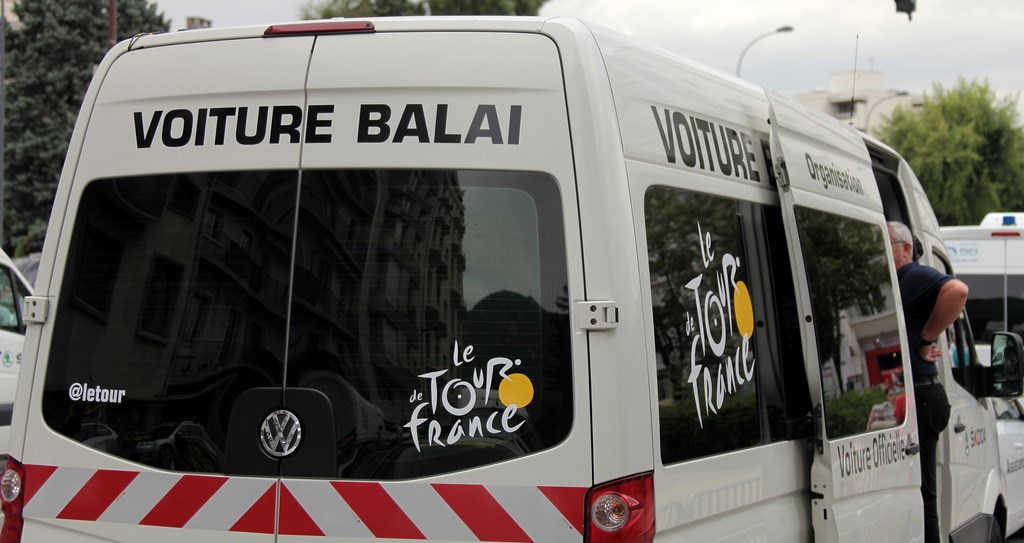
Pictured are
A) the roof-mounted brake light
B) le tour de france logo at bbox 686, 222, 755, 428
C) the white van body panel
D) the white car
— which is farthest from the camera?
the white car

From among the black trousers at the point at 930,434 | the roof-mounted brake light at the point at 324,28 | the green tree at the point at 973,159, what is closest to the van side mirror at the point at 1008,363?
the black trousers at the point at 930,434

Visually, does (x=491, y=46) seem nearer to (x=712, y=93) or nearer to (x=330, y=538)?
(x=712, y=93)

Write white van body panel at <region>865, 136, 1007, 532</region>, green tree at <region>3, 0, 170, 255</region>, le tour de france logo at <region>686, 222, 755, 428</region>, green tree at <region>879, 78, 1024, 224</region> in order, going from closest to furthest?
1. le tour de france logo at <region>686, 222, 755, 428</region>
2. white van body panel at <region>865, 136, 1007, 532</region>
3. green tree at <region>3, 0, 170, 255</region>
4. green tree at <region>879, 78, 1024, 224</region>

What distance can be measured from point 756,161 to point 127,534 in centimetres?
236

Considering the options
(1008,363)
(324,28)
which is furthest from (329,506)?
(1008,363)

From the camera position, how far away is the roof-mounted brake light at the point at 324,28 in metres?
3.42

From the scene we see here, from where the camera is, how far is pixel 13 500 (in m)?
3.57

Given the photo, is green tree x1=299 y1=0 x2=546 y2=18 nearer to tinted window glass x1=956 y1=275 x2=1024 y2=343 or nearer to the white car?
tinted window glass x1=956 y1=275 x2=1024 y2=343

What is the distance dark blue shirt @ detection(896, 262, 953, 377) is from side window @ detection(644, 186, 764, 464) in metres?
1.89

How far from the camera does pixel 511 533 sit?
310 cm

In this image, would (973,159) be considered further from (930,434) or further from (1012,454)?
(930,434)

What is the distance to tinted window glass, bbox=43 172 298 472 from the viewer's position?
3307mm

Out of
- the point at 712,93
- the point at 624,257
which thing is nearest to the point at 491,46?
the point at 624,257

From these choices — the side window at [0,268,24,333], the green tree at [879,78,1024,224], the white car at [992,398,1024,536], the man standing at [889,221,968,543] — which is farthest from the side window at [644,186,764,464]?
the green tree at [879,78,1024,224]
